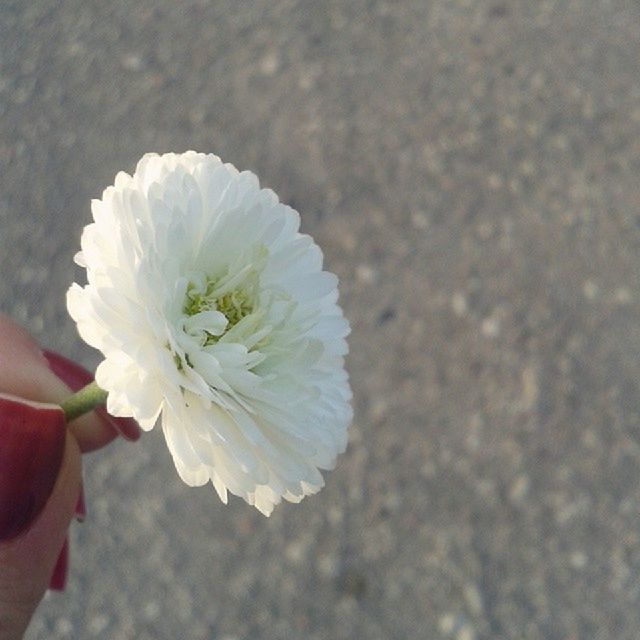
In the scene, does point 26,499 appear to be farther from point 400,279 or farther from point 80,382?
point 400,279

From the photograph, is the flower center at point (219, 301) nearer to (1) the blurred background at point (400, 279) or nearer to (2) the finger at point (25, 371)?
(2) the finger at point (25, 371)

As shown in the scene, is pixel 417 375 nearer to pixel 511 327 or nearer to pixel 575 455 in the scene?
pixel 511 327

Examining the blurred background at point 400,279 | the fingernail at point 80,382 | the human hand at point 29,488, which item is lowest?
the blurred background at point 400,279

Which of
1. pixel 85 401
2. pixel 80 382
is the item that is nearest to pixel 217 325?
pixel 85 401

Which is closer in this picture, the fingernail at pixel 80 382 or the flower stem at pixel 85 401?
the flower stem at pixel 85 401

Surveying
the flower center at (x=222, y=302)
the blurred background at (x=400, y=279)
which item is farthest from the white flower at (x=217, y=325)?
the blurred background at (x=400, y=279)

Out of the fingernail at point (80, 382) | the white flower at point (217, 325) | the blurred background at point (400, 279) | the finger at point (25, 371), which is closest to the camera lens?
the white flower at point (217, 325)
